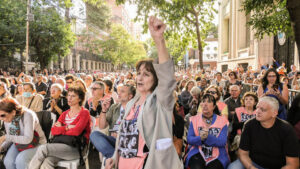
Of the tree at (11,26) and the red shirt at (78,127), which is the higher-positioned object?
the tree at (11,26)

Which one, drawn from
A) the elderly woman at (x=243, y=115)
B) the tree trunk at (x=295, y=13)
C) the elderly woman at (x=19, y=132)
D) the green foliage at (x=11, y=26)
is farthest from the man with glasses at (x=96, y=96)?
the green foliage at (x=11, y=26)

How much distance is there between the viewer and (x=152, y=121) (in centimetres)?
202

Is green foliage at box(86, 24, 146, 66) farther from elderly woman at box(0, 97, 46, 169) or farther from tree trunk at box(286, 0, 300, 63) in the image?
tree trunk at box(286, 0, 300, 63)

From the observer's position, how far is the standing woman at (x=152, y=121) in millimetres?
1866

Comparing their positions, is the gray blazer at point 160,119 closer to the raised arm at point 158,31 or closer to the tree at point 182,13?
the raised arm at point 158,31

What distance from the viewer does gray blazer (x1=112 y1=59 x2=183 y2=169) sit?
1.88 m

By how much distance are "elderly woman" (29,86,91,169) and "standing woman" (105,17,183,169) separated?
1544mm

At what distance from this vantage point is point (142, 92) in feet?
7.61

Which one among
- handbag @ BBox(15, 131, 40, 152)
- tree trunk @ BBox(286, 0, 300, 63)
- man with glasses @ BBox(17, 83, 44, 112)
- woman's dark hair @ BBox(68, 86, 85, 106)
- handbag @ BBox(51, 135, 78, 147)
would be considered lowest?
handbag @ BBox(15, 131, 40, 152)

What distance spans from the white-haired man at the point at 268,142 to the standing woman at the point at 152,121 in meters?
1.63

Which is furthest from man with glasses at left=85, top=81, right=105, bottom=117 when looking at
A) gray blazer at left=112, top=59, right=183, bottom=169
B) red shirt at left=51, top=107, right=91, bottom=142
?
gray blazer at left=112, top=59, right=183, bottom=169

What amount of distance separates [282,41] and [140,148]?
18.0 m

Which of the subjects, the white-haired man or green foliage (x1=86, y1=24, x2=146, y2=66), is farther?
green foliage (x1=86, y1=24, x2=146, y2=66)

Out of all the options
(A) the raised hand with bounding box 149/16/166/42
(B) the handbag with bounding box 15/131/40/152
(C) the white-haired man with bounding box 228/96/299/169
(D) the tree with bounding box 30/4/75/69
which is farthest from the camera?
(D) the tree with bounding box 30/4/75/69
